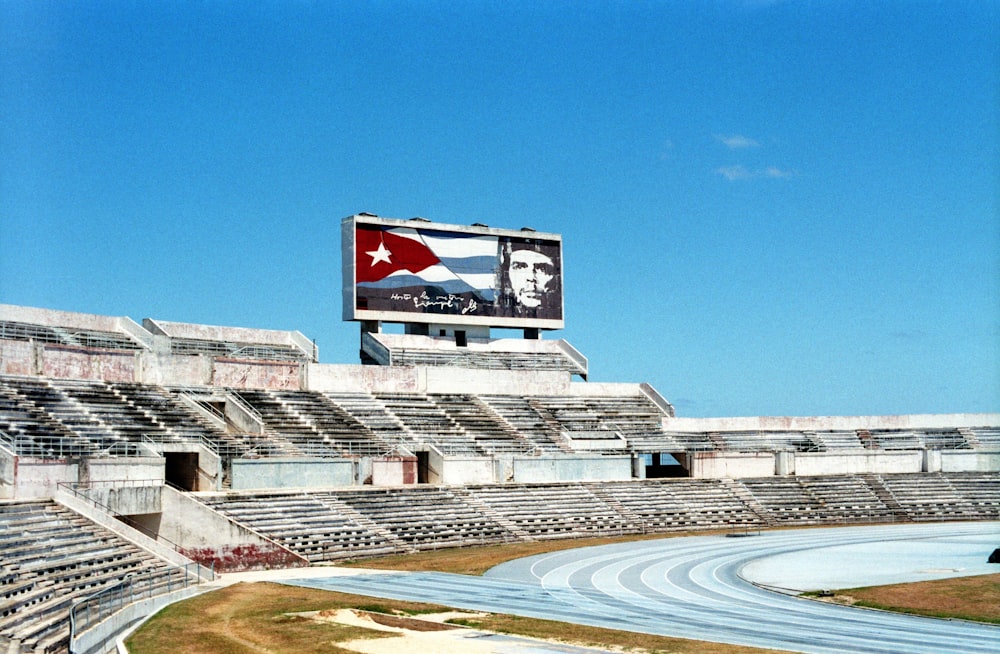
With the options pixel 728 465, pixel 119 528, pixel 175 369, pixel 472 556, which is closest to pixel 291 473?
pixel 472 556

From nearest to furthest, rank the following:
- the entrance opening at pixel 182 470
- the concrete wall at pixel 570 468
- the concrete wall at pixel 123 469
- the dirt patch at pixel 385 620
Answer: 1. the dirt patch at pixel 385 620
2. the concrete wall at pixel 123 469
3. the entrance opening at pixel 182 470
4. the concrete wall at pixel 570 468

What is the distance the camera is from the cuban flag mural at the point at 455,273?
69.7 metres

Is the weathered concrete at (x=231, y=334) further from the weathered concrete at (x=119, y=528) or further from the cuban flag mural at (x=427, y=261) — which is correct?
the weathered concrete at (x=119, y=528)

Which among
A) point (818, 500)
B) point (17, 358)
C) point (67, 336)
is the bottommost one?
point (818, 500)

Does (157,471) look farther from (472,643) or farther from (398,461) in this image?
(472,643)

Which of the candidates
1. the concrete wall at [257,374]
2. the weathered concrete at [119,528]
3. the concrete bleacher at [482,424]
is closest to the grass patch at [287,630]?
the weathered concrete at [119,528]

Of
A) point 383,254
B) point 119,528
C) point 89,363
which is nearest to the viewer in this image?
point 119,528

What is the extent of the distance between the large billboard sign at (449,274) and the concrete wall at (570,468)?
15.3m

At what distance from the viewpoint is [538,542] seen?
168 feet

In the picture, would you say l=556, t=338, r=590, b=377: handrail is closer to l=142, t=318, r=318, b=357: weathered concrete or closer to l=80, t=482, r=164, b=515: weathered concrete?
l=142, t=318, r=318, b=357: weathered concrete

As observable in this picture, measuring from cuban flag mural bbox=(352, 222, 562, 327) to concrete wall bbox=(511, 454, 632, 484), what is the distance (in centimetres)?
1537

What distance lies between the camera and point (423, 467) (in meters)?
58.5

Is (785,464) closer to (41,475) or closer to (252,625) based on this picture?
(41,475)

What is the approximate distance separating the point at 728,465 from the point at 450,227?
22611 mm
